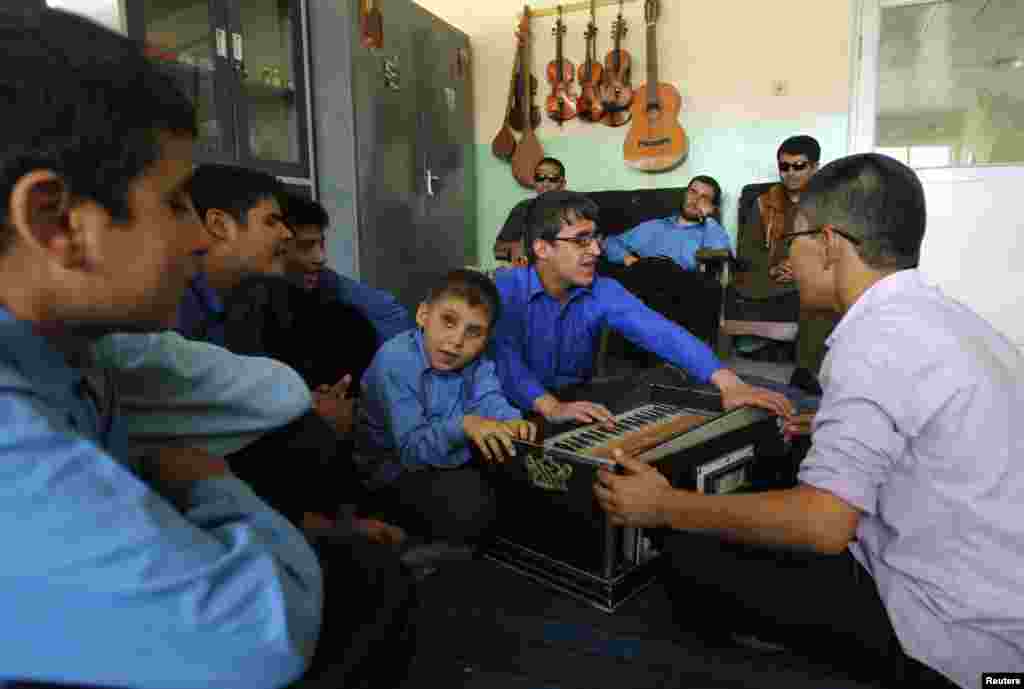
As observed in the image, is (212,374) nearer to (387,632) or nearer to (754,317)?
(387,632)

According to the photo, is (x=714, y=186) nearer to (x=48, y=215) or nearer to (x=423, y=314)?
(x=423, y=314)

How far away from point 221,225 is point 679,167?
3.69m

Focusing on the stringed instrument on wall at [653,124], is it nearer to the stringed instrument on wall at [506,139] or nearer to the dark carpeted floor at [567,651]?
the stringed instrument on wall at [506,139]

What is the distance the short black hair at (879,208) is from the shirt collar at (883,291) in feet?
→ 0.16

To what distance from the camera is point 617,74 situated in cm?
461

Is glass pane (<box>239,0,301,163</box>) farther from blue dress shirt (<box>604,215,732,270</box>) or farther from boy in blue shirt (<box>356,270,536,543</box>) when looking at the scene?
boy in blue shirt (<box>356,270,536,543</box>)

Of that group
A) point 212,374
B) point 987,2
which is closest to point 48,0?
point 212,374

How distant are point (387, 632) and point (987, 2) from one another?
201 inches

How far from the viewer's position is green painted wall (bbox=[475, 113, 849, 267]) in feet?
14.5

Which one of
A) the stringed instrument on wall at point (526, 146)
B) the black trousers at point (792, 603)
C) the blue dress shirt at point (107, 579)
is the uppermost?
the stringed instrument on wall at point (526, 146)

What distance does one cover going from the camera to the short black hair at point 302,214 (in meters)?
2.09

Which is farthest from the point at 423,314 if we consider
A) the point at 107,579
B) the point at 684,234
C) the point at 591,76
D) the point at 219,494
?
the point at 591,76

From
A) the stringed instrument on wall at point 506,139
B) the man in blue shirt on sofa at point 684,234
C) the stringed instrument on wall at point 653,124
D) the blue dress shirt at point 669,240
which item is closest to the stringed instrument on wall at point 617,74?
the stringed instrument on wall at point 653,124

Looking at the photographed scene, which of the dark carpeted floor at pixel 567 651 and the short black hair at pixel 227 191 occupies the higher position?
the short black hair at pixel 227 191
